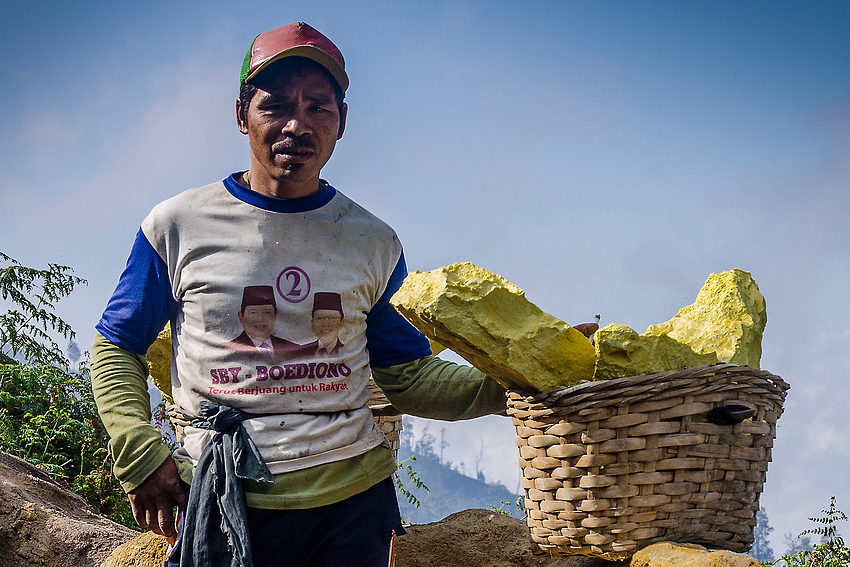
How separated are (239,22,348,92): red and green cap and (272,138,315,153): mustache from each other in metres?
0.20

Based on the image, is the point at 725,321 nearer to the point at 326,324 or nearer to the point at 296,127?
the point at 326,324

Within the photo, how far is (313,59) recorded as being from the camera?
2092mm

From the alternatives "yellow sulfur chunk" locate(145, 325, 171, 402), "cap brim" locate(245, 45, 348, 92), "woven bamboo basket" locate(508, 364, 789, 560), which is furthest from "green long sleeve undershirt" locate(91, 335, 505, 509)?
"cap brim" locate(245, 45, 348, 92)

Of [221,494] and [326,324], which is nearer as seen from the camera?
[221,494]

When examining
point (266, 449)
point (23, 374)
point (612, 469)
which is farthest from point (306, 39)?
point (23, 374)

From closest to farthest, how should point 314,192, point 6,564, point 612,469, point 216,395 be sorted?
point 612,469, point 216,395, point 314,192, point 6,564

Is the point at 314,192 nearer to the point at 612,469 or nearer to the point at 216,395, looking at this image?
the point at 216,395

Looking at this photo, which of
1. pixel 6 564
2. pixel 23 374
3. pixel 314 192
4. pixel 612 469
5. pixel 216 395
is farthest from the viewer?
pixel 23 374

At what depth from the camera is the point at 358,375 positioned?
213cm

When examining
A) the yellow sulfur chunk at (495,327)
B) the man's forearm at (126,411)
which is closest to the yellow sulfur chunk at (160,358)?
the man's forearm at (126,411)

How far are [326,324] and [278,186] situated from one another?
16.4 inches

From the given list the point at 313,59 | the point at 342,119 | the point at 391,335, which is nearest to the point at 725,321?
the point at 391,335

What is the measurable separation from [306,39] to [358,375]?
95cm

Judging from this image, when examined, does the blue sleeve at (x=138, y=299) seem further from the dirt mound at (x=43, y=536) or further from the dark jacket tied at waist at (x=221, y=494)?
the dirt mound at (x=43, y=536)
